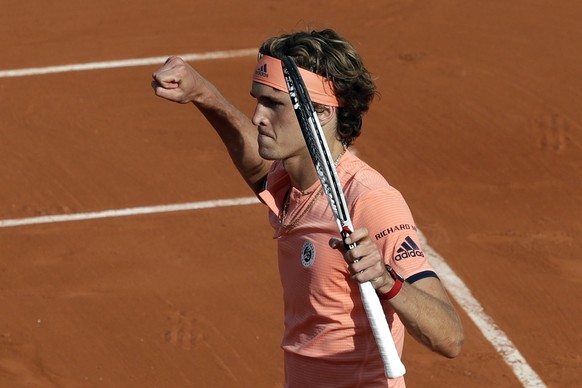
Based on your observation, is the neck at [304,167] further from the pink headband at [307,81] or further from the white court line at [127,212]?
the white court line at [127,212]

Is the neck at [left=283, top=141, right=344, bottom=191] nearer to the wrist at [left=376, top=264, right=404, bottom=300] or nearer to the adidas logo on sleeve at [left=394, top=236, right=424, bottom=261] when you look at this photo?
the adidas logo on sleeve at [left=394, top=236, right=424, bottom=261]

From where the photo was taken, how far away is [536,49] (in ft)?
45.0

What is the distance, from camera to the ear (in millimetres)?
5301

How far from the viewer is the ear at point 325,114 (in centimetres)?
530

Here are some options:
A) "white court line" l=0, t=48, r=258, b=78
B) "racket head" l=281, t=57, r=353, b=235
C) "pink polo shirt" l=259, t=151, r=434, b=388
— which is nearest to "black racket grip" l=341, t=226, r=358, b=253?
"racket head" l=281, t=57, r=353, b=235

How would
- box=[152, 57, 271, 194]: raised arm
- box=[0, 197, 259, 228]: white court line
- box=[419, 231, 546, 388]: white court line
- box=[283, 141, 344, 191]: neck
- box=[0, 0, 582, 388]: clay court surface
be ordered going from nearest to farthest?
box=[283, 141, 344, 191]: neck → box=[152, 57, 271, 194]: raised arm → box=[419, 231, 546, 388]: white court line → box=[0, 0, 582, 388]: clay court surface → box=[0, 197, 259, 228]: white court line

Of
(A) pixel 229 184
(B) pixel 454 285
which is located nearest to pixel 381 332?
(B) pixel 454 285

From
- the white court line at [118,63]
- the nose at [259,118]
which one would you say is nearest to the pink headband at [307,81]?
the nose at [259,118]

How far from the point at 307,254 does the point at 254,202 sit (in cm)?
619

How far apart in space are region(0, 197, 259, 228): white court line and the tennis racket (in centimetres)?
632

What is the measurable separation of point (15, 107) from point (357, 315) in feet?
28.7

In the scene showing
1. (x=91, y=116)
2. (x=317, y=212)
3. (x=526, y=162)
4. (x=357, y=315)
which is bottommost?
(x=526, y=162)

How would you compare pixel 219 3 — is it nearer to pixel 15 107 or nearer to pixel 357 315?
pixel 15 107

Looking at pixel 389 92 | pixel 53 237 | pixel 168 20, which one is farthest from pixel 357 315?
pixel 168 20
